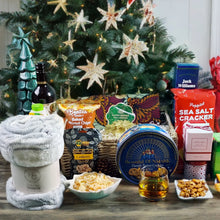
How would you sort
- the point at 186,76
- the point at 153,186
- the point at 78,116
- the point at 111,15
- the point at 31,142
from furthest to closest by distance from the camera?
1. the point at 111,15
2. the point at 186,76
3. the point at 78,116
4. the point at 153,186
5. the point at 31,142

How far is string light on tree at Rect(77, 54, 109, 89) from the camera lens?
158 centimetres

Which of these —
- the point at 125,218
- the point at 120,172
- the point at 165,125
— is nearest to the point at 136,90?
the point at 165,125

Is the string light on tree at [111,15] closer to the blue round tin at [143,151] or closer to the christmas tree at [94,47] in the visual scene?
the christmas tree at [94,47]

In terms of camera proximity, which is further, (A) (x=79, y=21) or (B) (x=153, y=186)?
(A) (x=79, y=21)

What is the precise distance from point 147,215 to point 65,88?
2.77 ft

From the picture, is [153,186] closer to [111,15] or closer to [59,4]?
[111,15]

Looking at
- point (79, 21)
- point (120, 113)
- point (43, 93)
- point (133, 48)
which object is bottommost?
point (120, 113)

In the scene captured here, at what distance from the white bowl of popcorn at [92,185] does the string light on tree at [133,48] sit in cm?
66

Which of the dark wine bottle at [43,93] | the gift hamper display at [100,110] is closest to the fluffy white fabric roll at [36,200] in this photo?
the gift hamper display at [100,110]

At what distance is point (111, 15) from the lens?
1554mm

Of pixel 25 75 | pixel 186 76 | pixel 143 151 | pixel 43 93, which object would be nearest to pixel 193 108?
pixel 186 76

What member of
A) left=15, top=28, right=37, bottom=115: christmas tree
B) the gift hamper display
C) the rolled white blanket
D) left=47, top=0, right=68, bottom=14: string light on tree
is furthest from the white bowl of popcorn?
left=47, top=0, right=68, bottom=14: string light on tree

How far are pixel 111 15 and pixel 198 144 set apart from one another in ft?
2.48

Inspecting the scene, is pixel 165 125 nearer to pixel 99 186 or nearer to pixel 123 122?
pixel 123 122
